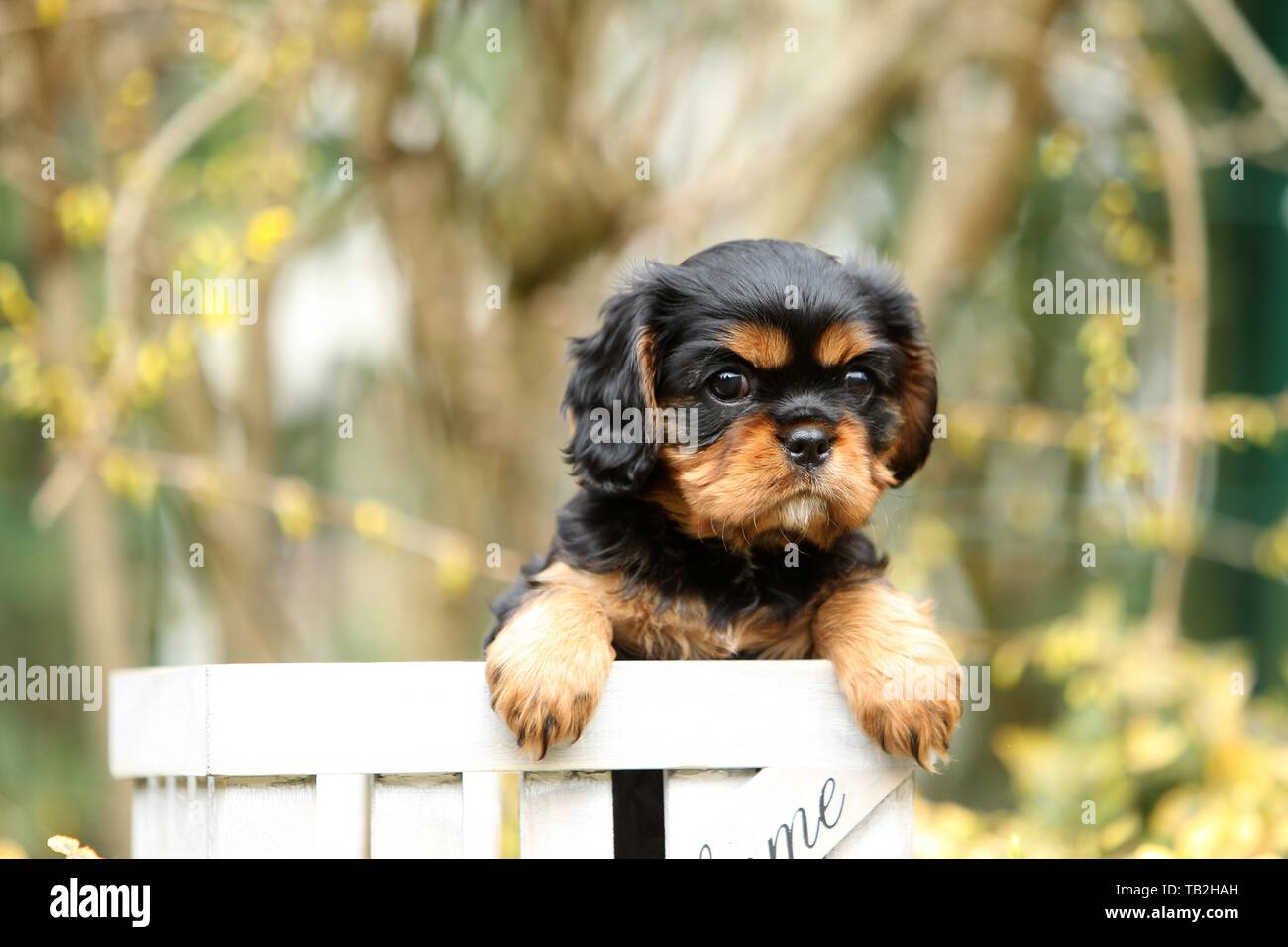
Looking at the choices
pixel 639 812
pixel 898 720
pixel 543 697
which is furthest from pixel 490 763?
pixel 898 720

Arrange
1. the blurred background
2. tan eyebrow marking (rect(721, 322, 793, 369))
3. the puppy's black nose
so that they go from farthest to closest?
the blurred background, tan eyebrow marking (rect(721, 322, 793, 369)), the puppy's black nose

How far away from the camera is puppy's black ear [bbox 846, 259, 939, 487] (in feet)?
10.8

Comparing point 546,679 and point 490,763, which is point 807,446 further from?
point 490,763

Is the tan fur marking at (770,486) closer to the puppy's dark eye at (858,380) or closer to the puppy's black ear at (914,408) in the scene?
the puppy's dark eye at (858,380)

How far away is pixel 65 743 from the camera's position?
347 inches

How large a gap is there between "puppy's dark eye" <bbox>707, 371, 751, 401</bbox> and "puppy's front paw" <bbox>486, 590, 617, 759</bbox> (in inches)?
26.2

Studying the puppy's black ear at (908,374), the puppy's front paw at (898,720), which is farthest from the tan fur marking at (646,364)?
the puppy's front paw at (898,720)

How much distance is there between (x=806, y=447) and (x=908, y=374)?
2.06ft

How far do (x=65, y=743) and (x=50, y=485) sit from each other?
4.53 m

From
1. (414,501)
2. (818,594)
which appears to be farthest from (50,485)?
(414,501)

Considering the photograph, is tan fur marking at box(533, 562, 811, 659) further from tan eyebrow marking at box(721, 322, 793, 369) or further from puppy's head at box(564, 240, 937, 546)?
tan eyebrow marking at box(721, 322, 793, 369)

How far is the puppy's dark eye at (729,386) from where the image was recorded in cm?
298

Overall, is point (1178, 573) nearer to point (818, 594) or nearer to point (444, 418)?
point (818, 594)

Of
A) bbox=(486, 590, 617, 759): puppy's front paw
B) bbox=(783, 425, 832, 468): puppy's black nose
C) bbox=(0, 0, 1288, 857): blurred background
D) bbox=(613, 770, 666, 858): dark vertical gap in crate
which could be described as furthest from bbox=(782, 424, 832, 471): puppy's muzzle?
bbox=(0, 0, 1288, 857): blurred background
